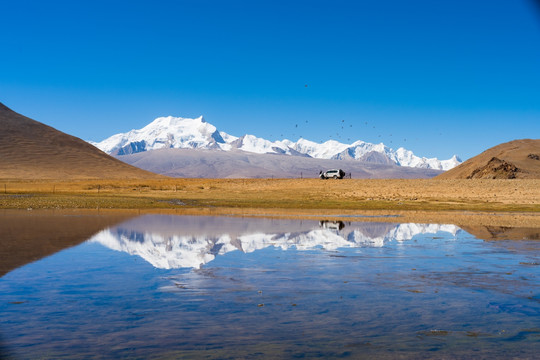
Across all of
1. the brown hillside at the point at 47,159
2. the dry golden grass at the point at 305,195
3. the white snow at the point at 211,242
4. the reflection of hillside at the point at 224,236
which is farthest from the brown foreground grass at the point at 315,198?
the brown hillside at the point at 47,159

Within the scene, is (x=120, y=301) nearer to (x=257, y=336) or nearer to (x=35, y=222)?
(x=257, y=336)

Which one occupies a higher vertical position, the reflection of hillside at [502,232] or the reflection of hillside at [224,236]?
the reflection of hillside at [224,236]

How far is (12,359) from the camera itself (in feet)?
28.3

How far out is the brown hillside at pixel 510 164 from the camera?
417 ft

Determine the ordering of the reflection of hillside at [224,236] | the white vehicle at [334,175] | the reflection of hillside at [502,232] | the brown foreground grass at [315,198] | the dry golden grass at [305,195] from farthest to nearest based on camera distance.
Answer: the white vehicle at [334,175]
the dry golden grass at [305,195]
the brown foreground grass at [315,198]
the reflection of hillside at [502,232]
the reflection of hillside at [224,236]

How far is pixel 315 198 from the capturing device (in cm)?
6138

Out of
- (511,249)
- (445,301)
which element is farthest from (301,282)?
(511,249)

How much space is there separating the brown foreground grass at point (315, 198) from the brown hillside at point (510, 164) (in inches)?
2427

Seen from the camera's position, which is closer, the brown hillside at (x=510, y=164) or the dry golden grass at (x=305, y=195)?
the dry golden grass at (x=305, y=195)

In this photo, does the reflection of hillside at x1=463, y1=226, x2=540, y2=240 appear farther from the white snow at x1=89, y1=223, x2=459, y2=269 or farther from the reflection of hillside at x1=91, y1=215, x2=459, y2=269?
the white snow at x1=89, y1=223, x2=459, y2=269

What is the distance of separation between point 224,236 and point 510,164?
402 feet

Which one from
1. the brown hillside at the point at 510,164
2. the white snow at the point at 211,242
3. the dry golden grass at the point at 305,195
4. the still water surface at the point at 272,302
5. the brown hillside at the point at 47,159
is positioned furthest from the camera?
the brown hillside at the point at 47,159

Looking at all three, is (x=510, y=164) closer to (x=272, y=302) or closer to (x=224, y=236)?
(x=224, y=236)

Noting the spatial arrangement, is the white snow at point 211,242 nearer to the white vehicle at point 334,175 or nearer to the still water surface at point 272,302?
the still water surface at point 272,302
